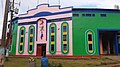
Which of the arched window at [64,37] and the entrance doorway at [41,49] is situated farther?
the entrance doorway at [41,49]

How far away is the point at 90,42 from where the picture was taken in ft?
115

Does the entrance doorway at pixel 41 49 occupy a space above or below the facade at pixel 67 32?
below

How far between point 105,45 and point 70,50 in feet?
30.7

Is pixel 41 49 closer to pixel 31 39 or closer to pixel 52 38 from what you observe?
pixel 31 39

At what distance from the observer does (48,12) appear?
3869cm

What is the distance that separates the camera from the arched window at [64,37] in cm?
3544

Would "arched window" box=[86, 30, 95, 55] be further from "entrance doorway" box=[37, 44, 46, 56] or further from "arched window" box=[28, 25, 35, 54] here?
"arched window" box=[28, 25, 35, 54]

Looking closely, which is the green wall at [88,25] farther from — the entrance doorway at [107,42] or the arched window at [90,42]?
the entrance doorway at [107,42]

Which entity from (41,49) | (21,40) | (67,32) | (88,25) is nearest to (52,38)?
(41,49)

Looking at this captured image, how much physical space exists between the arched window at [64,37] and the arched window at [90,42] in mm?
3559

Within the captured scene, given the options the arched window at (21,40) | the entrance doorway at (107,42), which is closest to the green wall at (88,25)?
the entrance doorway at (107,42)

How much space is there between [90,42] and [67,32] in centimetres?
447

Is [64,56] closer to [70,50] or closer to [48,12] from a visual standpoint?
[70,50]

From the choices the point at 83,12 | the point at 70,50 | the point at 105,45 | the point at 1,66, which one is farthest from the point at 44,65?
the point at 105,45
